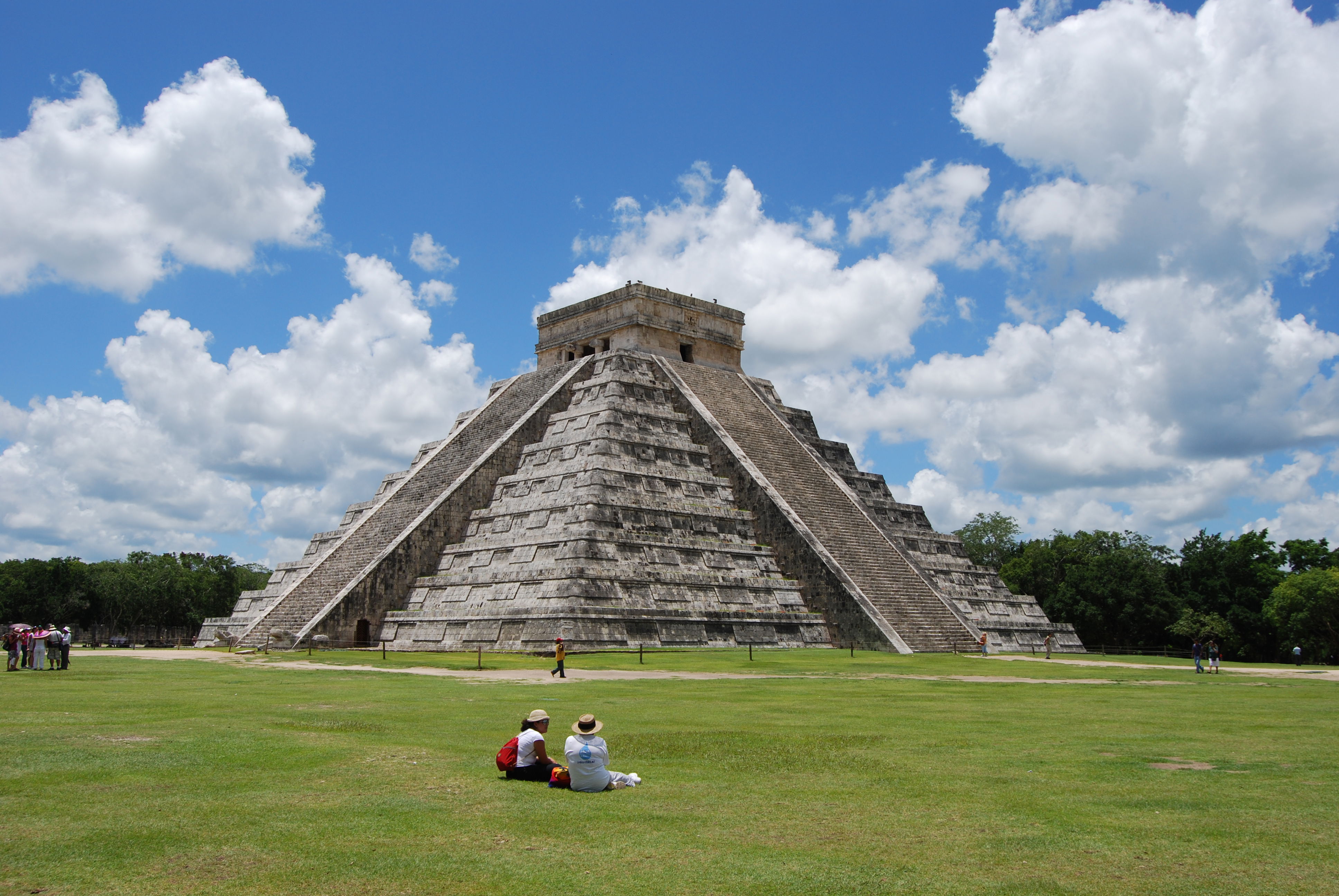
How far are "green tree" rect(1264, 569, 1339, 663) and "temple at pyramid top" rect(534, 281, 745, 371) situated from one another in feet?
76.0

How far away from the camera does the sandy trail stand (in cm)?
1686

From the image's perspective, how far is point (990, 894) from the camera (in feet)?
16.3

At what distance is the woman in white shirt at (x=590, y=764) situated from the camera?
7156 mm

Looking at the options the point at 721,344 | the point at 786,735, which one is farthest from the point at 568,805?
the point at 721,344

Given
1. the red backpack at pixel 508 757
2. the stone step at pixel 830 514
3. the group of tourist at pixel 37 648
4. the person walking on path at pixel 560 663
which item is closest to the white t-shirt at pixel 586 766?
the red backpack at pixel 508 757

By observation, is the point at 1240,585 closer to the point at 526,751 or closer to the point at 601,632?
the point at 601,632

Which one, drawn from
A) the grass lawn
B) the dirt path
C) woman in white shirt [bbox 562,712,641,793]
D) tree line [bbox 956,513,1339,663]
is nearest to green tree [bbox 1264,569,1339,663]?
tree line [bbox 956,513,1339,663]

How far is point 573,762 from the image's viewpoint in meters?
7.18

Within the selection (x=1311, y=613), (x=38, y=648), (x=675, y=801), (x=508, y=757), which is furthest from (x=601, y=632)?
(x=1311, y=613)

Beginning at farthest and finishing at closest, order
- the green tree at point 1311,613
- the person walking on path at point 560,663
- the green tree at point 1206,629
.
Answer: the green tree at point 1206,629
the green tree at point 1311,613
the person walking on path at point 560,663

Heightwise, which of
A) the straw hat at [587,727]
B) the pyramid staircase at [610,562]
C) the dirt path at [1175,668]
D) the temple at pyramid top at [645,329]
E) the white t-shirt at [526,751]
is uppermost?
the temple at pyramid top at [645,329]

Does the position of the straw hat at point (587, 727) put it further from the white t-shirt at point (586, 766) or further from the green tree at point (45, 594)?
the green tree at point (45, 594)

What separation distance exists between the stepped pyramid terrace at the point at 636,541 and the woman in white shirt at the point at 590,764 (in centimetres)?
1458

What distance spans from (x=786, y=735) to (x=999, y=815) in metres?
3.63
